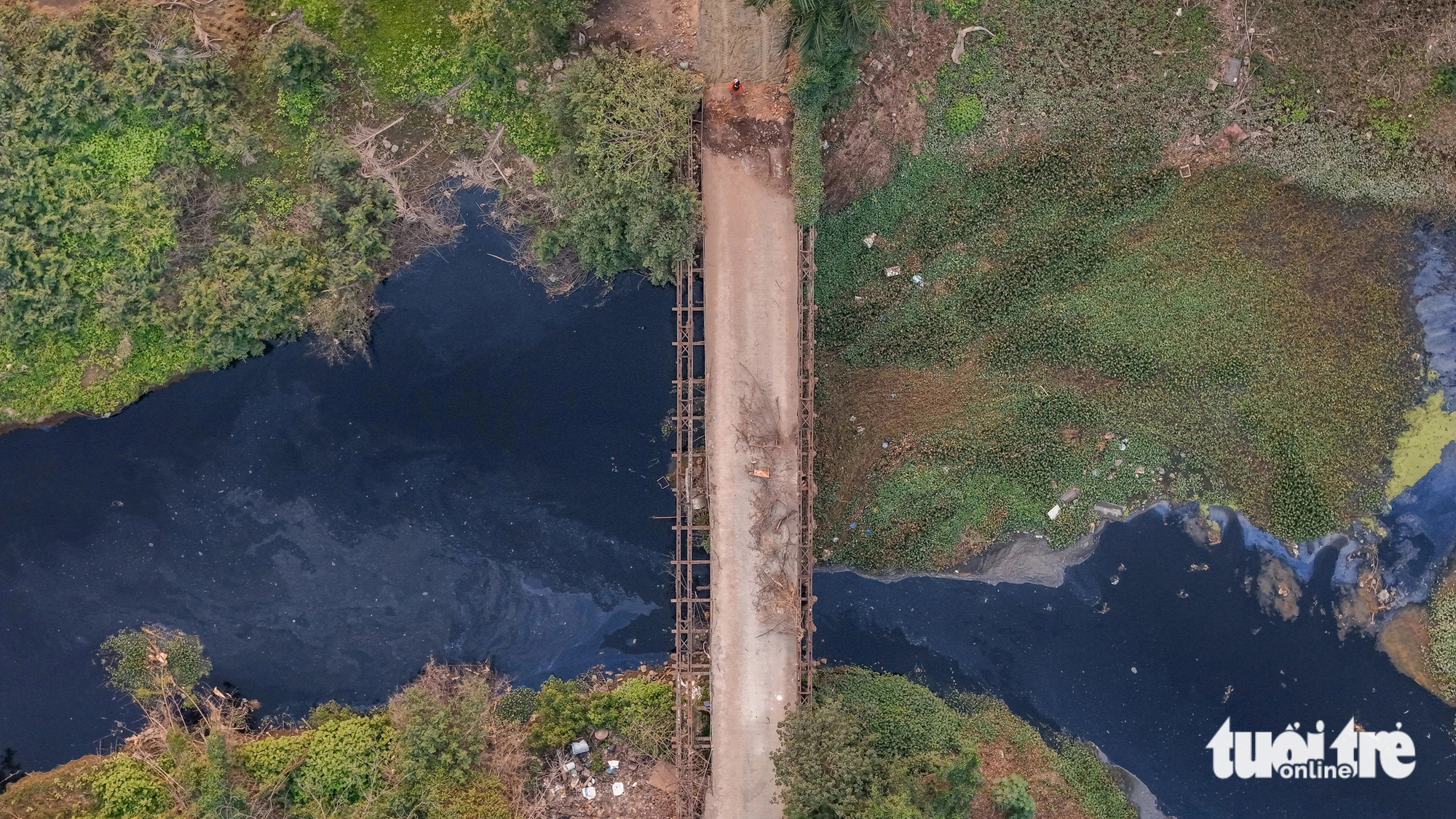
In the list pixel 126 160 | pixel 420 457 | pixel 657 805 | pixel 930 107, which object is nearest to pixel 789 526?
pixel 657 805

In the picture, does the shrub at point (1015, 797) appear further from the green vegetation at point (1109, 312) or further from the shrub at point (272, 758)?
the shrub at point (272, 758)

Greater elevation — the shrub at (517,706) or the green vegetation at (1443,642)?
the green vegetation at (1443,642)

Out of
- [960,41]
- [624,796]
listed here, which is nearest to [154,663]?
[624,796]

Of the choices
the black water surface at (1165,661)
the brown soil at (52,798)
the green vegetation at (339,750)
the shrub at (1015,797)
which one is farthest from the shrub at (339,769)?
the shrub at (1015,797)

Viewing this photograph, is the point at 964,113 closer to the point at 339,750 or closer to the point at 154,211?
the point at 154,211

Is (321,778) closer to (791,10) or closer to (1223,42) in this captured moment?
(791,10)

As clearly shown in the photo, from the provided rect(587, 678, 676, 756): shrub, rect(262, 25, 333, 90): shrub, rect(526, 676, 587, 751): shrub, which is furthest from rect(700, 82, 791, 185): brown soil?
rect(526, 676, 587, 751): shrub

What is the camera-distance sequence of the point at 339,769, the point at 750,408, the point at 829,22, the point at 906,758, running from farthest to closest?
1. the point at 750,408
2. the point at 339,769
3. the point at 906,758
4. the point at 829,22
